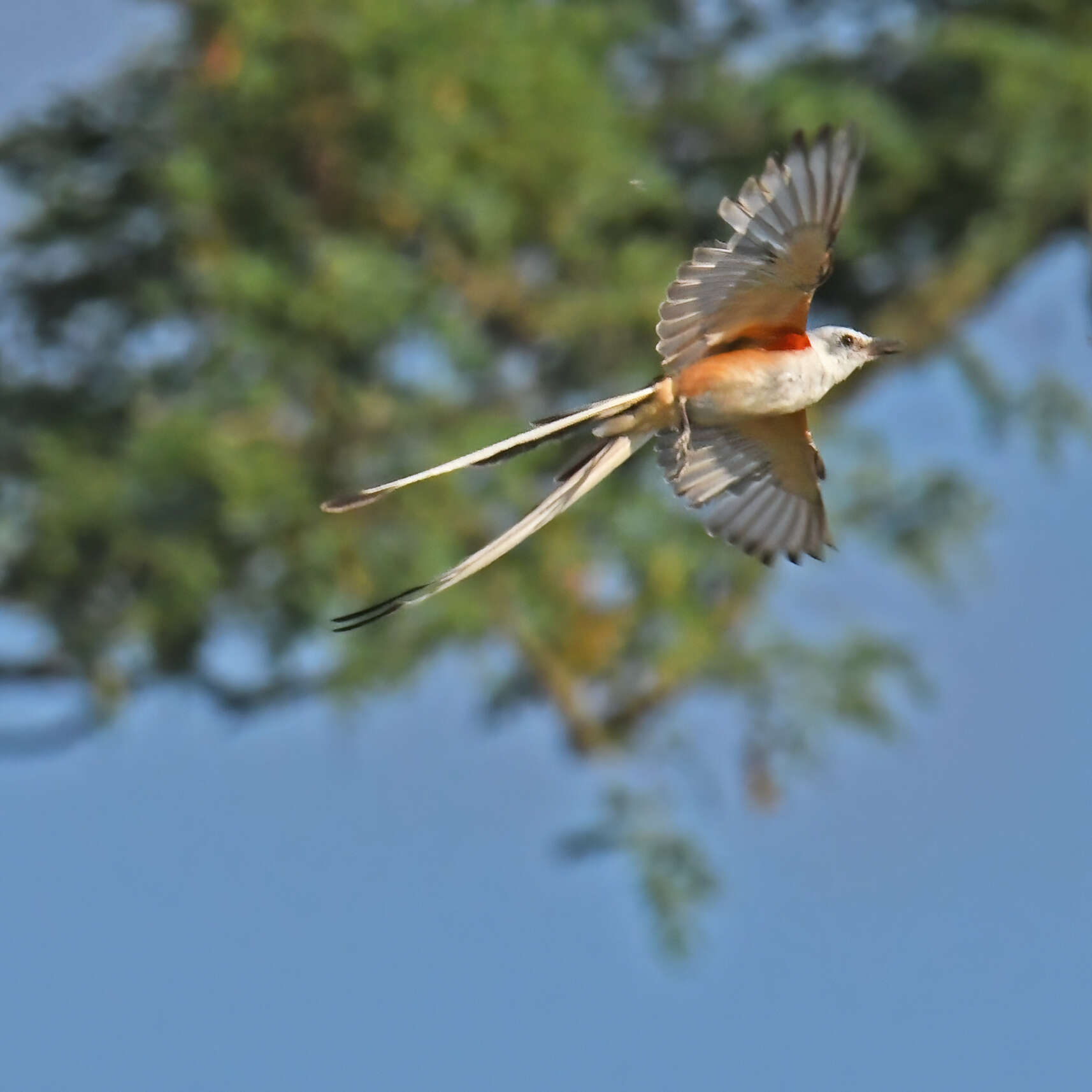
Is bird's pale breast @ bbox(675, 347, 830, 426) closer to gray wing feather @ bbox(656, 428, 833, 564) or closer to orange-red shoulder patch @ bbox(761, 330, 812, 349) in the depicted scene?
orange-red shoulder patch @ bbox(761, 330, 812, 349)

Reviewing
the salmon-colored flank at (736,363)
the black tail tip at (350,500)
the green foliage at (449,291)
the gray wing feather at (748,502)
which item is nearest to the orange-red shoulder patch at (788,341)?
the salmon-colored flank at (736,363)


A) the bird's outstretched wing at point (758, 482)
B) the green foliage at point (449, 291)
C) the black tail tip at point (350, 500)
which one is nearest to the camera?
the black tail tip at point (350, 500)

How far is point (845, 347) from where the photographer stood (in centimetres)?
Answer: 244

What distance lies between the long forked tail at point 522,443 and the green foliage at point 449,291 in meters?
2.98

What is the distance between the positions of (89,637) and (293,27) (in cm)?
183

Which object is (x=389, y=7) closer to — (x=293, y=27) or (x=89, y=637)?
(x=293, y=27)

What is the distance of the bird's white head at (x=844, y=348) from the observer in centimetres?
241

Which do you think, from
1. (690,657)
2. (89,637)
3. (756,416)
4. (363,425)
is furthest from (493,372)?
(756,416)

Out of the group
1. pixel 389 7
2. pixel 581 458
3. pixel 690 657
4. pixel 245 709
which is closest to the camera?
pixel 581 458

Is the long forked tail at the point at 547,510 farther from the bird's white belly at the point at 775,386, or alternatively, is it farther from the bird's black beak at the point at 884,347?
the bird's black beak at the point at 884,347

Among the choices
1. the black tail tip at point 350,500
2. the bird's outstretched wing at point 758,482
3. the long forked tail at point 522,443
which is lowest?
the black tail tip at point 350,500

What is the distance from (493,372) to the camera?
5.79 meters

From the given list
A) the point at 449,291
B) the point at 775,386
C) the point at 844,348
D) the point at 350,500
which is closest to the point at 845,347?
the point at 844,348

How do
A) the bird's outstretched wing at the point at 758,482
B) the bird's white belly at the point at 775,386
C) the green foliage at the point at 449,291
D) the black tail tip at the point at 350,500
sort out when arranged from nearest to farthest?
the black tail tip at the point at 350,500, the bird's white belly at the point at 775,386, the bird's outstretched wing at the point at 758,482, the green foliage at the point at 449,291
